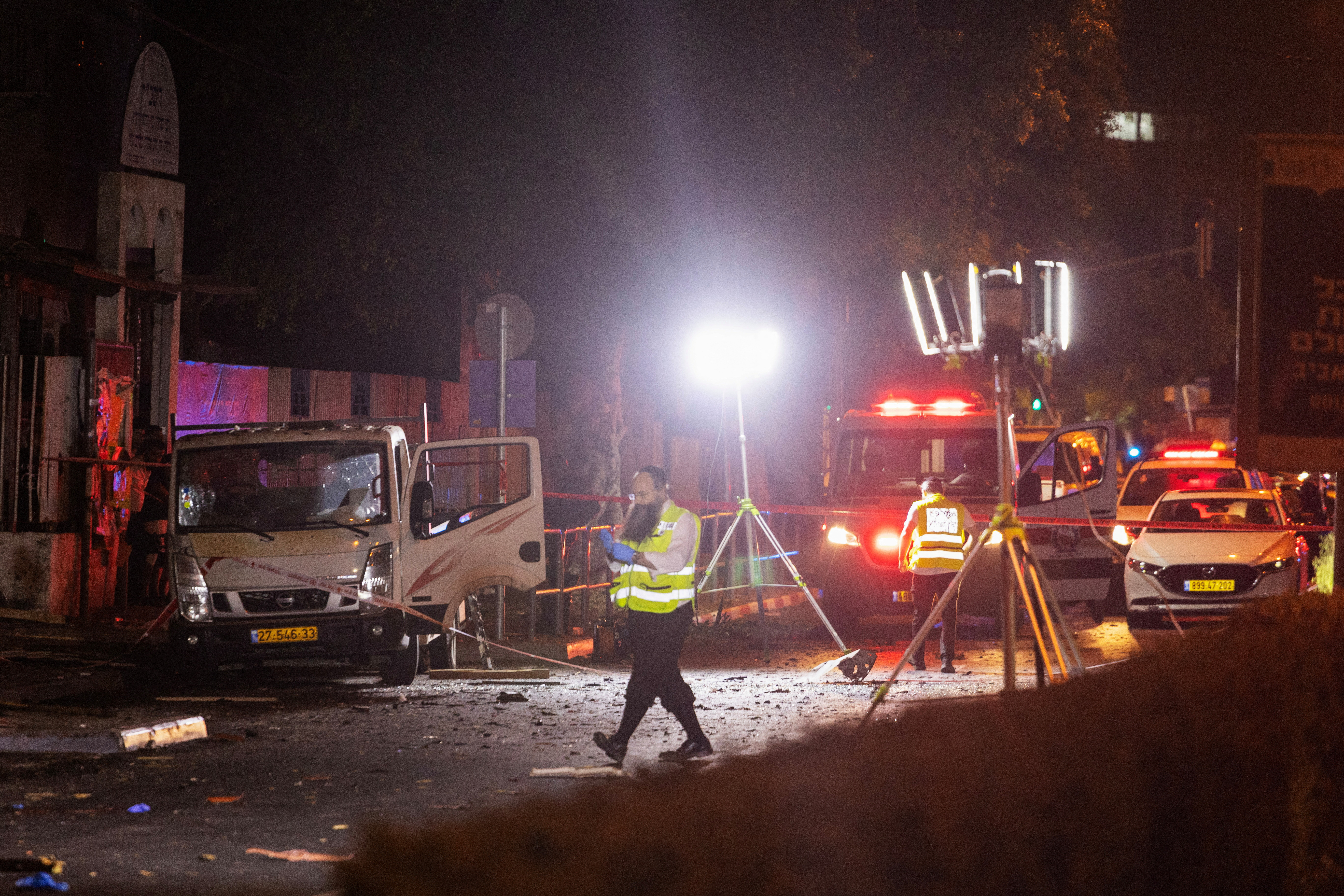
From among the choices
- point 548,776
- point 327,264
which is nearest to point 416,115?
point 327,264

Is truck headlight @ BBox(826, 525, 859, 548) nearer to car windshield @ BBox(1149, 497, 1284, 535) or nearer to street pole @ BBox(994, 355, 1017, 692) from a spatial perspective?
car windshield @ BBox(1149, 497, 1284, 535)

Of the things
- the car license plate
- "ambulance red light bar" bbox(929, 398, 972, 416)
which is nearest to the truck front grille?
the car license plate

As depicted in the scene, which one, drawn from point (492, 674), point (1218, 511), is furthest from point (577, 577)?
point (1218, 511)

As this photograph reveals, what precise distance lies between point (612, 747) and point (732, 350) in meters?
9.24

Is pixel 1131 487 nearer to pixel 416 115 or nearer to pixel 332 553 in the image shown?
pixel 416 115

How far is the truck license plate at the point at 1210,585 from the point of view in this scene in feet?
50.9

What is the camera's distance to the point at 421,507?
12.5 meters

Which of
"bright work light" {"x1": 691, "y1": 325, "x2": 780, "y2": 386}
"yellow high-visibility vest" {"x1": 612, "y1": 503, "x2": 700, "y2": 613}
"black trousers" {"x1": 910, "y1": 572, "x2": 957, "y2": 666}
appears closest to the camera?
"yellow high-visibility vest" {"x1": 612, "y1": 503, "x2": 700, "y2": 613}

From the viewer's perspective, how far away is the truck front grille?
39.7 ft

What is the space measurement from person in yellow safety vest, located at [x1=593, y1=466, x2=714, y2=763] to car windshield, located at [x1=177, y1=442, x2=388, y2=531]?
4168mm

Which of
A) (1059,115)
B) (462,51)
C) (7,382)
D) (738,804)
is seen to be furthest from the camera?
(1059,115)

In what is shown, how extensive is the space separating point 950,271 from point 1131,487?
4.35 m

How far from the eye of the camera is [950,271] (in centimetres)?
2269

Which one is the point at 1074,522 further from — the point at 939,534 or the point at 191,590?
the point at 191,590
